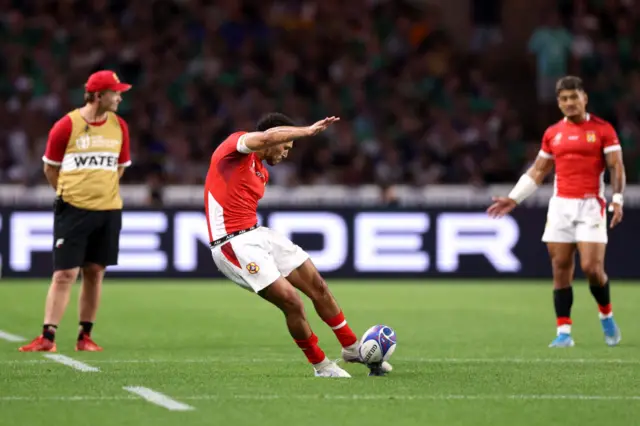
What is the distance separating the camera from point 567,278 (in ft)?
42.8

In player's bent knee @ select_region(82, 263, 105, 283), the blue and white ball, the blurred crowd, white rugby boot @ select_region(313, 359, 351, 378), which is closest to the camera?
white rugby boot @ select_region(313, 359, 351, 378)

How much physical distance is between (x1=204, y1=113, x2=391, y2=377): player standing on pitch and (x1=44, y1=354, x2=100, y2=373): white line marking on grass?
1.30 meters

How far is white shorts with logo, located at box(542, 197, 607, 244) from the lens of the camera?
1287cm

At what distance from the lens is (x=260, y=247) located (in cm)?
989

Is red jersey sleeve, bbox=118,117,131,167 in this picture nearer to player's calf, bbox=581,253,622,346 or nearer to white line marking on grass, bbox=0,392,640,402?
white line marking on grass, bbox=0,392,640,402

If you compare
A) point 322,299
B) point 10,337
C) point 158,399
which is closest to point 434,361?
point 322,299

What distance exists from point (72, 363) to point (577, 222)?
4956 millimetres

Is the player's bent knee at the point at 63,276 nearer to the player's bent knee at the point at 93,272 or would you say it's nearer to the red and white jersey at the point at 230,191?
the player's bent knee at the point at 93,272

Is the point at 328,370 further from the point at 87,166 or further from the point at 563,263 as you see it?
the point at 563,263

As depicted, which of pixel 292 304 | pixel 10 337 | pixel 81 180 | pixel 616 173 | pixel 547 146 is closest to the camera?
pixel 292 304

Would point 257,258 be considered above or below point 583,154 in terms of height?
below

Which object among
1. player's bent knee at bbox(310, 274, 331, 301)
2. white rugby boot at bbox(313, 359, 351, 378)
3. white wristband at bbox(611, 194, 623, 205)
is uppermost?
white wristband at bbox(611, 194, 623, 205)

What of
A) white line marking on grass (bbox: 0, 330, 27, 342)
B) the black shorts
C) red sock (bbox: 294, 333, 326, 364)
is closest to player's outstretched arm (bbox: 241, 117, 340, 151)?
red sock (bbox: 294, 333, 326, 364)

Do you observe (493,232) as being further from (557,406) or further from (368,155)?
(557,406)
